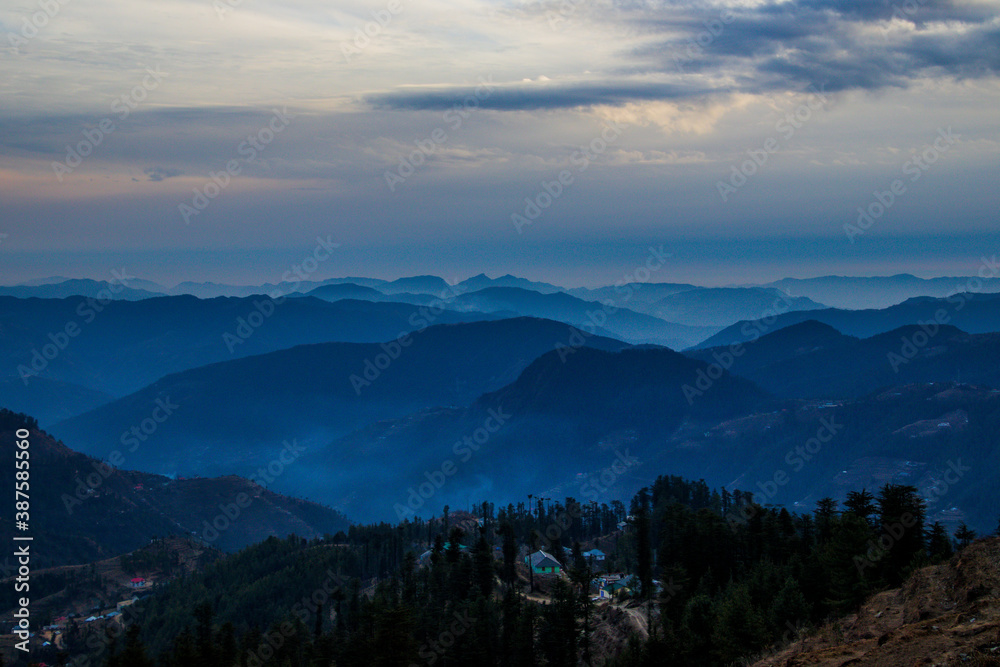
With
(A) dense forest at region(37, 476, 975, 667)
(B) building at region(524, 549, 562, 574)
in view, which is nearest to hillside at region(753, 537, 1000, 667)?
(A) dense forest at region(37, 476, 975, 667)

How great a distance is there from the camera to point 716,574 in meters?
81.6

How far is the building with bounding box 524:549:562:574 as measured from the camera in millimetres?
102312

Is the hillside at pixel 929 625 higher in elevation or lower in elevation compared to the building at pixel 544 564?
higher

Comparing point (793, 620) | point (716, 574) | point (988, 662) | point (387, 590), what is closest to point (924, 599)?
point (988, 662)

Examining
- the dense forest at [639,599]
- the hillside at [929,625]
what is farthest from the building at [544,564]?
the hillside at [929,625]

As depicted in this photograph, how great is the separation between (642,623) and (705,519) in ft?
49.2

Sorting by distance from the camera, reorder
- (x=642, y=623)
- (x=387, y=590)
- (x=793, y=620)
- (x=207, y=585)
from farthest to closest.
Answer: (x=207, y=585), (x=387, y=590), (x=642, y=623), (x=793, y=620)

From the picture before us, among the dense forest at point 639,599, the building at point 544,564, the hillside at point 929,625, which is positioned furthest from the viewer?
the building at point 544,564

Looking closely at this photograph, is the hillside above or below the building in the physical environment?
above

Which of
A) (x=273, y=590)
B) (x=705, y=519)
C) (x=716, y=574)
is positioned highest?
(x=705, y=519)

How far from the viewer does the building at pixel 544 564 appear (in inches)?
4028

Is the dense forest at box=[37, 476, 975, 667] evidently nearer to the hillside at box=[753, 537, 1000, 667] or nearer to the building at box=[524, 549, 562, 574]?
the building at box=[524, 549, 562, 574]

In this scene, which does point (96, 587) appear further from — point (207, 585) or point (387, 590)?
point (387, 590)

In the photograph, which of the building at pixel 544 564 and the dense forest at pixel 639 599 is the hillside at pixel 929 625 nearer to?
the dense forest at pixel 639 599
